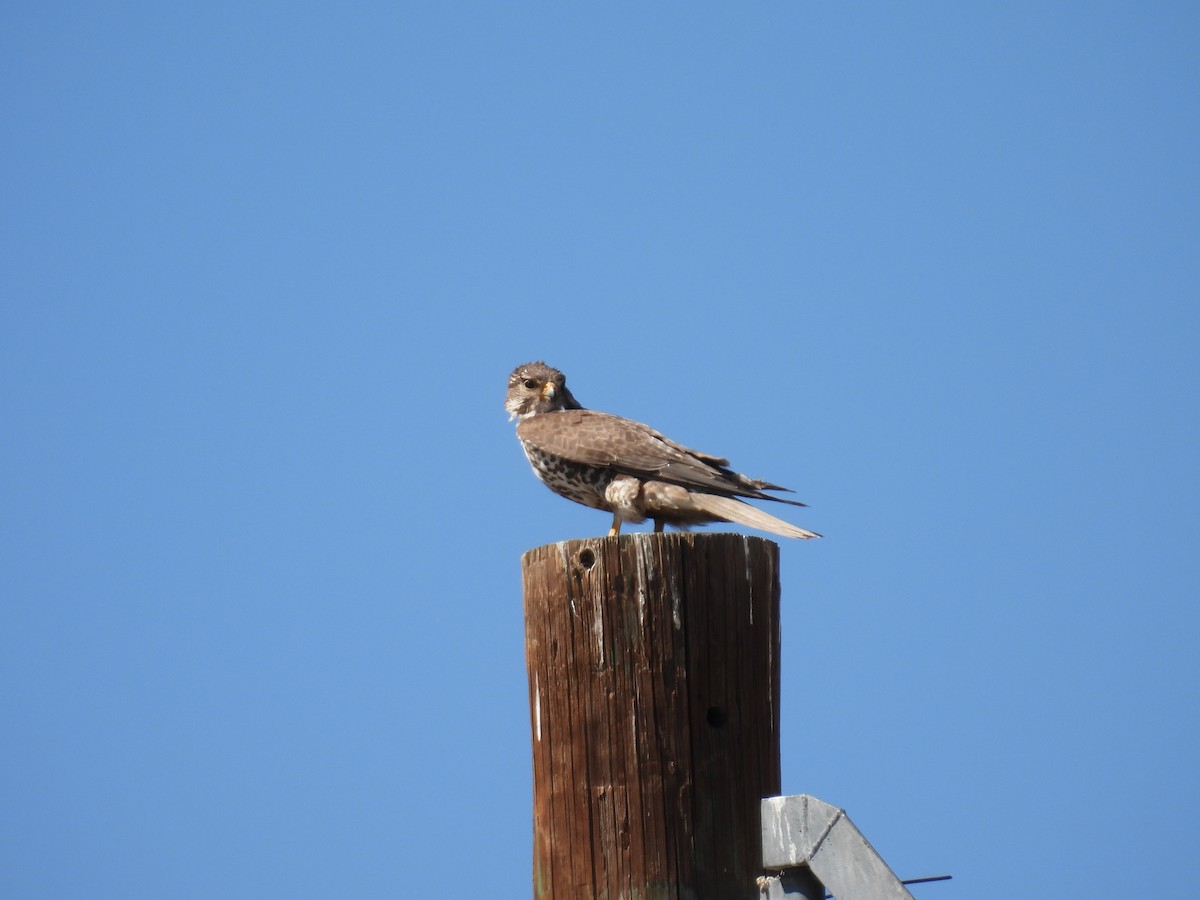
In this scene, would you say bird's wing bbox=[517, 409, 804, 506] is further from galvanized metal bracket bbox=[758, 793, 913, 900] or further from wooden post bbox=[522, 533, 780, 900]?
galvanized metal bracket bbox=[758, 793, 913, 900]

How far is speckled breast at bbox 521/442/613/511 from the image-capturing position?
292 inches

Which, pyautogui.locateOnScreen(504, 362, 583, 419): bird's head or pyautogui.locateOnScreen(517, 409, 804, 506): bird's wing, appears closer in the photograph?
pyautogui.locateOnScreen(517, 409, 804, 506): bird's wing

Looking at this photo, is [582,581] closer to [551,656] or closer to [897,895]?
[551,656]

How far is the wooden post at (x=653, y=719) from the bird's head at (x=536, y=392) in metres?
4.45

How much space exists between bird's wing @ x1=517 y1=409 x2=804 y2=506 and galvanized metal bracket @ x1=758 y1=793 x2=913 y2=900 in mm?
3124

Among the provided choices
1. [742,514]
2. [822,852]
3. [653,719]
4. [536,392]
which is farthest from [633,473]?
[822,852]

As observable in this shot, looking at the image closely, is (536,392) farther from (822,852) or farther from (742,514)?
(822,852)

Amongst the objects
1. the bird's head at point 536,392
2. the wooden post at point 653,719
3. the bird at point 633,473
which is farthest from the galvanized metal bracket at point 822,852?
the bird's head at point 536,392

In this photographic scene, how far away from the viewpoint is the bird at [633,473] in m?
6.83

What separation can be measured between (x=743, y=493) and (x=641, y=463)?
0.65m

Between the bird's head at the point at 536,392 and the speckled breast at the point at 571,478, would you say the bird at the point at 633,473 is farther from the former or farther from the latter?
the bird's head at the point at 536,392

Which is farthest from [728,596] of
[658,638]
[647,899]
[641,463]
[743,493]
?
[641,463]

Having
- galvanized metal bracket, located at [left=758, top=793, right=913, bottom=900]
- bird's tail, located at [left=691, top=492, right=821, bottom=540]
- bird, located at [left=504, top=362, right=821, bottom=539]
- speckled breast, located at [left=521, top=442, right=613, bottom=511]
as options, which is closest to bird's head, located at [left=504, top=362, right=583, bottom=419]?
bird, located at [left=504, top=362, right=821, bottom=539]

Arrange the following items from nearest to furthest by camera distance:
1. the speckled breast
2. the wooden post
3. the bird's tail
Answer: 1. the wooden post
2. the bird's tail
3. the speckled breast
